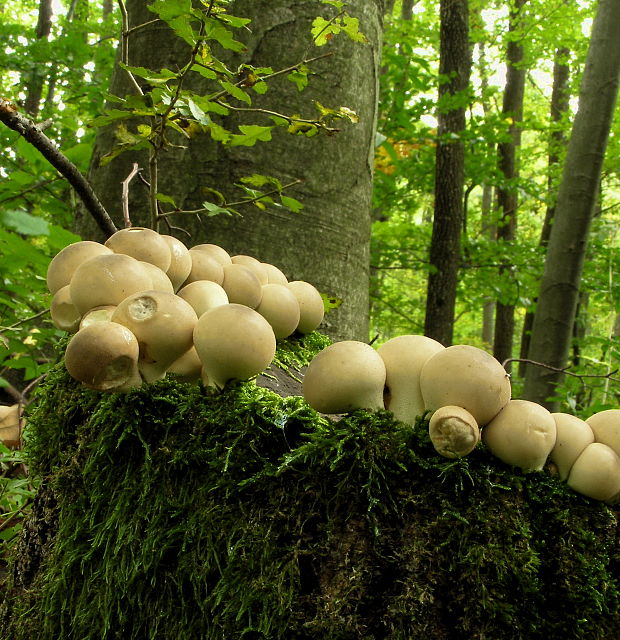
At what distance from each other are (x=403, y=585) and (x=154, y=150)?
1393 millimetres

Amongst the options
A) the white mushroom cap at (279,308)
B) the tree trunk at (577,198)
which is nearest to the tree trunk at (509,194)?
the tree trunk at (577,198)

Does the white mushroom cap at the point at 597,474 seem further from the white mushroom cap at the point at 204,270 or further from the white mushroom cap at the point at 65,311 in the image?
the white mushroom cap at the point at 65,311

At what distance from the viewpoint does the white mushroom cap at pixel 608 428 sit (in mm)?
1034

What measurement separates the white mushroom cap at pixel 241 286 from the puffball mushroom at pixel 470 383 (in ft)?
2.19

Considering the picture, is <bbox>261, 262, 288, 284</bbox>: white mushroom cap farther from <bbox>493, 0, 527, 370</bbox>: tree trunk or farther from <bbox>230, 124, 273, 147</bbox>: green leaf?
<bbox>493, 0, 527, 370</bbox>: tree trunk

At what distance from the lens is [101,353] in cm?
103

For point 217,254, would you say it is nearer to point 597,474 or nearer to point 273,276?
point 273,276

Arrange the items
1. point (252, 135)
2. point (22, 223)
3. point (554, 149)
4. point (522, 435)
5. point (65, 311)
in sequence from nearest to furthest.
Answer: point (22, 223) → point (522, 435) → point (65, 311) → point (252, 135) → point (554, 149)

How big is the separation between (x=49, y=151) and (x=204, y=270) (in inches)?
23.7

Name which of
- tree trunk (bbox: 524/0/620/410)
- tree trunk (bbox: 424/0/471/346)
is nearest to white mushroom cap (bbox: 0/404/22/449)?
tree trunk (bbox: 524/0/620/410)

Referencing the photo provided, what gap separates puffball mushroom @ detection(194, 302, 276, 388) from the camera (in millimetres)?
1083

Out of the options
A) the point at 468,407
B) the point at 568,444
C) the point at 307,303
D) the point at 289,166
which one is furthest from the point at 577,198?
the point at 468,407

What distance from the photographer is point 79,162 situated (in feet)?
9.75

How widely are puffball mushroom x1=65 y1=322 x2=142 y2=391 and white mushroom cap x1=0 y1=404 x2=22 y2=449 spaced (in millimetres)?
1808
